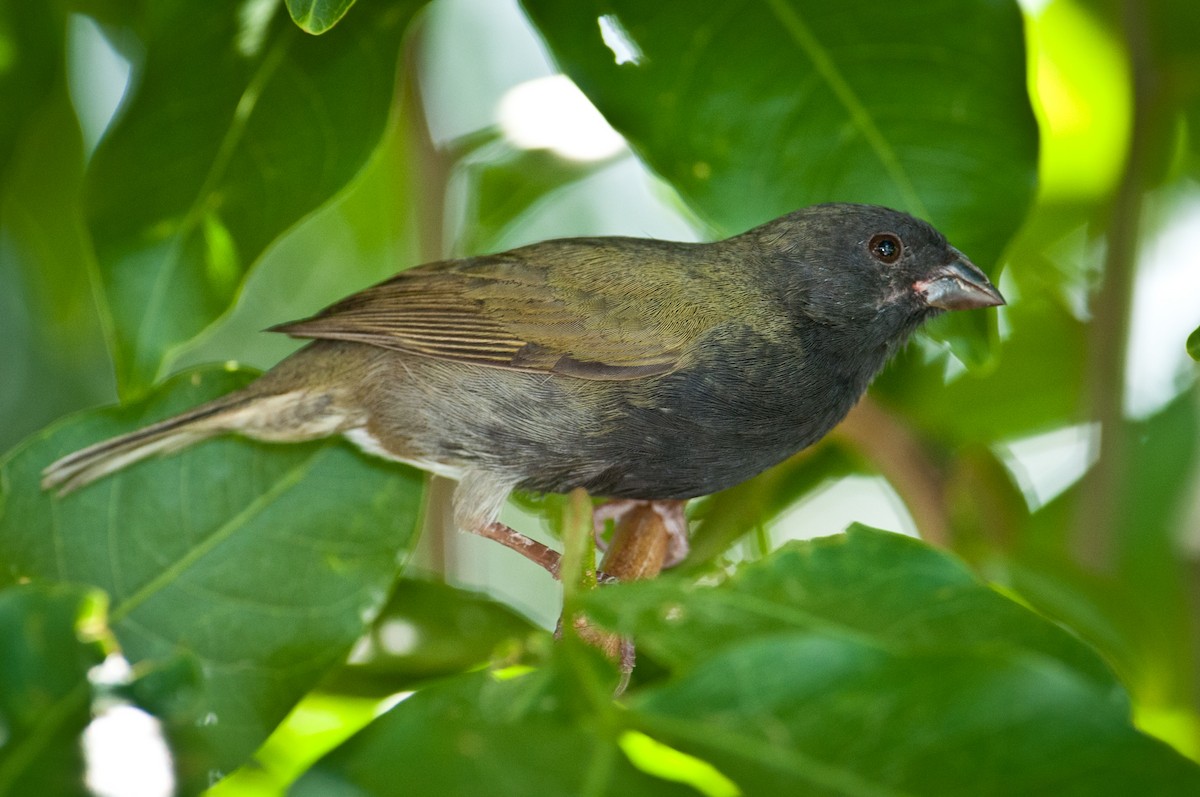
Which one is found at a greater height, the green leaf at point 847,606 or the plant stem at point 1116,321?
the plant stem at point 1116,321

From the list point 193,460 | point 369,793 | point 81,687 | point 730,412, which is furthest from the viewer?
point 730,412

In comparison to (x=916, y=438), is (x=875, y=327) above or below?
above

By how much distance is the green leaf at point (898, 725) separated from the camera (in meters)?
1.40

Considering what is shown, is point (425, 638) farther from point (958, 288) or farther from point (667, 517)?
point (958, 288)

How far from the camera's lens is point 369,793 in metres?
1.58

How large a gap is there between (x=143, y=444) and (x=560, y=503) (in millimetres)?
1234

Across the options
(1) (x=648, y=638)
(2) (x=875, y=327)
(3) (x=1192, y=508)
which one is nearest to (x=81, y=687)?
(1) (x=648, y=638)

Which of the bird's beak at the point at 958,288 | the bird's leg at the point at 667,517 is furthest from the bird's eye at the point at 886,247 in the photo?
the bird's leg at the point at 667,517

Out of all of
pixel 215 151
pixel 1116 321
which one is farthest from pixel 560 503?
pixel 1116 321

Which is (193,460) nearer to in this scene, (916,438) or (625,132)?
(625,132)

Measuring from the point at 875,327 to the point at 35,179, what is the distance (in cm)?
276

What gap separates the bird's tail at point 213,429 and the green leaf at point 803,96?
1098mm

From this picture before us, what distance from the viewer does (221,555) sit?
246 cm

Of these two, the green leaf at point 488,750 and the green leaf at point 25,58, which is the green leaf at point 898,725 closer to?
the green leaf at point 488,750
